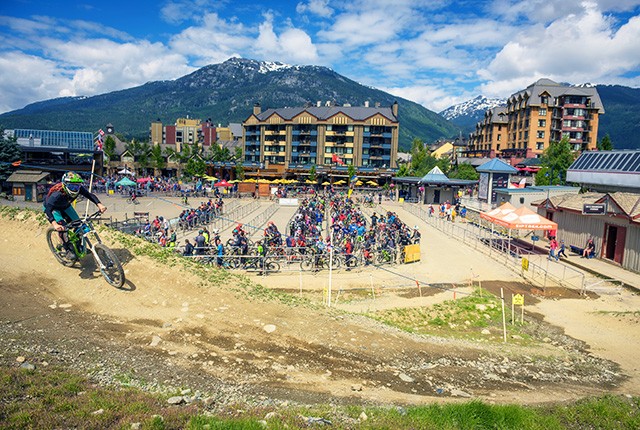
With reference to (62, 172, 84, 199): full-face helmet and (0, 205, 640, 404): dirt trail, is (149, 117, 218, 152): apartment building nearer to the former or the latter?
(62, 172, 84, 199): full-face helmet

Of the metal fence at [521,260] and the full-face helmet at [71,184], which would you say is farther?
the metal fence at [521,260]

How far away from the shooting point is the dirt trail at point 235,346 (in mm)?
8922

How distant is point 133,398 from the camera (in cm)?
738

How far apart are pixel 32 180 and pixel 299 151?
2552 inches

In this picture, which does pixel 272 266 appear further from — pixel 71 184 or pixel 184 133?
pixel 184 133

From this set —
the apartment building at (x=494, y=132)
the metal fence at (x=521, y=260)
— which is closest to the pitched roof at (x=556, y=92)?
the apartment building at (x=494, y=132)

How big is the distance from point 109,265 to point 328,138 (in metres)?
94.0

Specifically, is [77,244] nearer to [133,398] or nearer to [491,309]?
[133,398]

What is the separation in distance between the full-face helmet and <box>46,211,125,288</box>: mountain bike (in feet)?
2.52

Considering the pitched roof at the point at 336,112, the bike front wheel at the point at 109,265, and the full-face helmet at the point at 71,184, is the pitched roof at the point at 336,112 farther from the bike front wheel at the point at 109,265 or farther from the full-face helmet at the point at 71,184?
the bike front wheel at the point at 109,265

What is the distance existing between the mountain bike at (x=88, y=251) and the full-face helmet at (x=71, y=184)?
30.2 inches

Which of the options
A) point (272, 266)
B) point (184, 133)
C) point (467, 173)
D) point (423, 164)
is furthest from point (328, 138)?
point (272, 266)

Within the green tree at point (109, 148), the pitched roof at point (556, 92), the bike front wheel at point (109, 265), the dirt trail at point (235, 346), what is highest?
the pitched roof at point (556, 92)

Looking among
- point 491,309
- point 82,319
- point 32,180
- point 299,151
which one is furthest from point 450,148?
point 82,319
